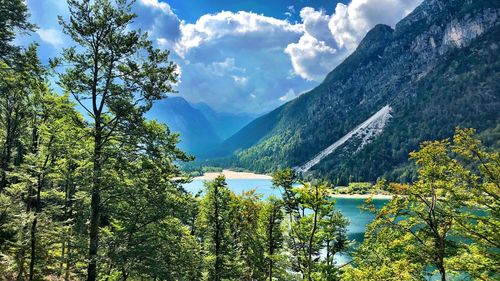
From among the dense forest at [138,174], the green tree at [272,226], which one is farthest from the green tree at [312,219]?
the dense forest at [138,174]

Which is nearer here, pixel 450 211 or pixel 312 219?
pixel 450 211

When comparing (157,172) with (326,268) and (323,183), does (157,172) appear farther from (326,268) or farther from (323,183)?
(326,268)

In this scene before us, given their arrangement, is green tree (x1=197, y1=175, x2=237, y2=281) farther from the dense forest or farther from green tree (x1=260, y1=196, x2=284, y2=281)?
the dense forest

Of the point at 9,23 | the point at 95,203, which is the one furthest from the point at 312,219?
the point at 9,23

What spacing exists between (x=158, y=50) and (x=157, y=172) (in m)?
5.80

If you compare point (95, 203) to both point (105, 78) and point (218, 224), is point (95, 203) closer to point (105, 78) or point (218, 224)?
point (105, 78)

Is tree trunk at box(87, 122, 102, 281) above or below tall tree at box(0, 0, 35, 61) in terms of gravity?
below

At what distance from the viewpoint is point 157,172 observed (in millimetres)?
16953

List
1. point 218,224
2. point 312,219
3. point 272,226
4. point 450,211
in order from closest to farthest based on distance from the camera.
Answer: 1. point 450,211
2. point 312,219
3. point 218,224
4. point 272,226

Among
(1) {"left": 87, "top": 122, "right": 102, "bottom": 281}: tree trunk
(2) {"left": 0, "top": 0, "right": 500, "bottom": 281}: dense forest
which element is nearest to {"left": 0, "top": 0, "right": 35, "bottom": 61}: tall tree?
(2) {"left": 0, "top": 0, "right": 500, "bottom": 281}: dense forest

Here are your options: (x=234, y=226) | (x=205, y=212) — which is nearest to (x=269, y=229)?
(x=205, y=212)

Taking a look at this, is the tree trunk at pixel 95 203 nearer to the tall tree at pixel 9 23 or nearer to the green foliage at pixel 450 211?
the tall tree at pixel 9 23

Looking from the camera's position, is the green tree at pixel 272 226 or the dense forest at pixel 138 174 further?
the green tree at pixel 272 226

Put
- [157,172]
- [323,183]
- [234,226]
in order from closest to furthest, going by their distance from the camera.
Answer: [157,172]
[323,183]
[234,226]
